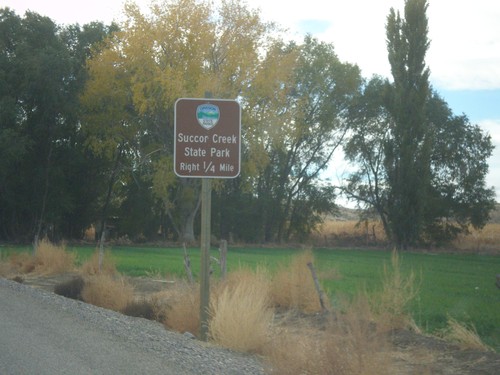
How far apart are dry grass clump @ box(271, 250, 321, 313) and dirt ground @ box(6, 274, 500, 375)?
11.8 ft

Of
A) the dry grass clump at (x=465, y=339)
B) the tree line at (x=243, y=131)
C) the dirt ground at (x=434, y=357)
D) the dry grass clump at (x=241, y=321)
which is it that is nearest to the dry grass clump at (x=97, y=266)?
the dry grass clump at (x=241, y=321)

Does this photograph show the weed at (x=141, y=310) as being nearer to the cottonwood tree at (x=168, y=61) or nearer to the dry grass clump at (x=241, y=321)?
the dry grass clump at (x=241, y=321)

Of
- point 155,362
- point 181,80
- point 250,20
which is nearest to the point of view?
point 155,362

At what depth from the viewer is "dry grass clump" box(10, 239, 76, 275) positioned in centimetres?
2723

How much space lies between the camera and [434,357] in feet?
37.9

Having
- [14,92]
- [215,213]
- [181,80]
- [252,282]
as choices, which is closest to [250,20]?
[181,80]

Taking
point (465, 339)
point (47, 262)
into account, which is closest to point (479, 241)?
point (47, 262)

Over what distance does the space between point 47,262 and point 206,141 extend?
16.5m

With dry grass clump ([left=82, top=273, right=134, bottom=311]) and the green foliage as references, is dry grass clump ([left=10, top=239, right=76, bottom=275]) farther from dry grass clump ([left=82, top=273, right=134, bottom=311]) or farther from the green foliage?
the green foliage

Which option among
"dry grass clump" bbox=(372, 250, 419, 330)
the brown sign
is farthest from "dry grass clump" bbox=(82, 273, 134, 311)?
"dry grass clump" bbox=(372, 250, 419, 330)

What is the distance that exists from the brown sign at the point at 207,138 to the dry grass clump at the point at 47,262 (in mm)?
15504

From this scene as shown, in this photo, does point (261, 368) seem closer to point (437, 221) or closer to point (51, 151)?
point (51, 151)

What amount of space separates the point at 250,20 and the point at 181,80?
22.6 feet

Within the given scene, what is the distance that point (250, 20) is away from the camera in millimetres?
48844
